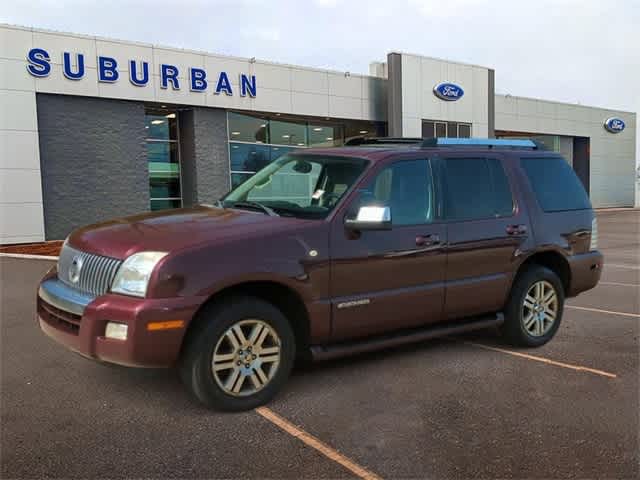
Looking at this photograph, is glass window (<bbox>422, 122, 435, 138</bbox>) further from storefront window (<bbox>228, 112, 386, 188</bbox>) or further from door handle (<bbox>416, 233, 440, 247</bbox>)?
door handle (<bbox>416, 233, 440, 247</bbox>)

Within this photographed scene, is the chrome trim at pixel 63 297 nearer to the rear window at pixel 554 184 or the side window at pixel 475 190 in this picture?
the side window at pixel 475 190

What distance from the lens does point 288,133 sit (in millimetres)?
22953

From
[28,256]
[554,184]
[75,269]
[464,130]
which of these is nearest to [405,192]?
[554,184]

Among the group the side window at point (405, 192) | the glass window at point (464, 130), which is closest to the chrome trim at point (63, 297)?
the side window at point (405, 192)

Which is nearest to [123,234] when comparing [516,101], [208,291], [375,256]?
[208,291]

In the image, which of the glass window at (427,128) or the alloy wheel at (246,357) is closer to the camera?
the alloy wheel at (246,357)

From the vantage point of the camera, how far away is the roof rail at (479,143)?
205 inches

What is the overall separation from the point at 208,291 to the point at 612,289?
7.34 meters

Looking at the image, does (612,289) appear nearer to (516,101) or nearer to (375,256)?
(375,256)

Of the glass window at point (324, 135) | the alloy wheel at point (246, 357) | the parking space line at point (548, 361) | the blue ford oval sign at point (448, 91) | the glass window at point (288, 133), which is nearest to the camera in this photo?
the alloy wheel at point (246, 357)

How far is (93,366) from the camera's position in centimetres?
502

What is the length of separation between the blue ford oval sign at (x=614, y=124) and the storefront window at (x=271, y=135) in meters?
18.8

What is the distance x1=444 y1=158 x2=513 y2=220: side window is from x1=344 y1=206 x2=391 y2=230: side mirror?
37.7 inches

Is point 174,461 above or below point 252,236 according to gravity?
below
